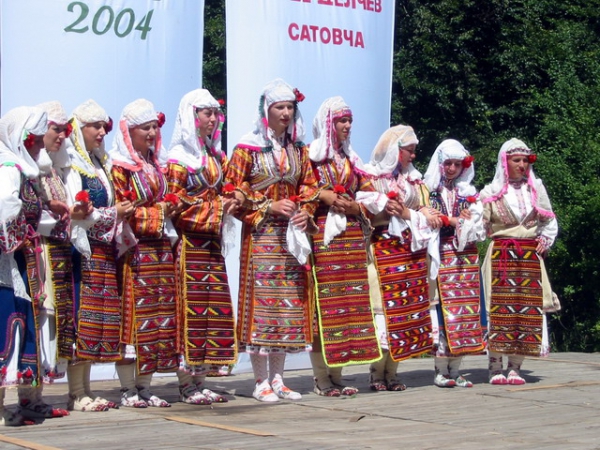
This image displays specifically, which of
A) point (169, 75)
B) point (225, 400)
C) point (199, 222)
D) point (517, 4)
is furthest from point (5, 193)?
point (517, 4)

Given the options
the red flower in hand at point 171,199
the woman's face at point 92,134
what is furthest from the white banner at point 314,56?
the woman's face at point 92,134

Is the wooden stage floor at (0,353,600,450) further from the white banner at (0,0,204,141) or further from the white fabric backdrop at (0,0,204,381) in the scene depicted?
the white banner at (0,0,204,141)

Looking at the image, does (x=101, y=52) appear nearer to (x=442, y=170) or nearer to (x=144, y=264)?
(x=144, y=264)

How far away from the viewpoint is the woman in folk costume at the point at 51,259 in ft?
20.8

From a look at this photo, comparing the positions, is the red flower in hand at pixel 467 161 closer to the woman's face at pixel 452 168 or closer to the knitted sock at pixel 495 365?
the woman's face at pixel 452 168

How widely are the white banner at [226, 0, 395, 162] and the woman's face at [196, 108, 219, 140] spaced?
4.41ft

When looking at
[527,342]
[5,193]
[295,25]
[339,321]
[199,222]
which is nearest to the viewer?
[5,193]

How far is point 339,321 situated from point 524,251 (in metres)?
1.52

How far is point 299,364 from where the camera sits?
9.26 meters

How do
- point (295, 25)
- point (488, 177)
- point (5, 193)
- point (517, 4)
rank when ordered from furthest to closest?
point (517, 4), point (488, 177), point (295, 25), point (5, 193)

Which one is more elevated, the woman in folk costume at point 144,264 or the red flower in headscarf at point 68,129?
the red flower in headscarf at point 68,129

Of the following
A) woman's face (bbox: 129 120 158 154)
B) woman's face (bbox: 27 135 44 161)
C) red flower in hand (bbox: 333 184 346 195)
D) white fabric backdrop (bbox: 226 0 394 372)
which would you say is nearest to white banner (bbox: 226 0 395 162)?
white fabric backdrop (bbox: 226 0 394 372)

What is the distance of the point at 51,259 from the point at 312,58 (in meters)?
3.21

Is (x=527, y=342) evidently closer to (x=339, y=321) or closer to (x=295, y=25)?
(x=339, y=321)
